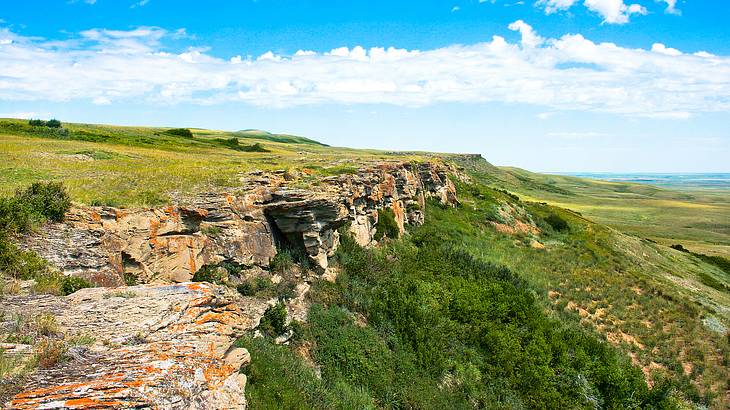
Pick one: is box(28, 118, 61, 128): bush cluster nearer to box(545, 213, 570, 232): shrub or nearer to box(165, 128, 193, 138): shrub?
box(165, 128, 193, 138): shrub

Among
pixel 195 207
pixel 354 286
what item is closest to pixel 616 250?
pixel 354 286

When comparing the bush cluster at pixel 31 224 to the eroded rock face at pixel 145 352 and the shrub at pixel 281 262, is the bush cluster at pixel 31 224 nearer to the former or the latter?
the eroded rock face at pixel 145 352

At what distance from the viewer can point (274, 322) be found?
47.5 ft

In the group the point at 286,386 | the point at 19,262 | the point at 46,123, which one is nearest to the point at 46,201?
the point at 19,262

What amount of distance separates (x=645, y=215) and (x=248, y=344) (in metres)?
146

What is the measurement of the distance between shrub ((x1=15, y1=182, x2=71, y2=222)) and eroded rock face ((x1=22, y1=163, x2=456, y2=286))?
0.33 m

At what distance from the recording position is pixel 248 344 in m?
11.8

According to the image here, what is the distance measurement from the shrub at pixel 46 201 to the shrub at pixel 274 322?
7.36 m

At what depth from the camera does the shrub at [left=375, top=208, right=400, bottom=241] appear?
1133 inches

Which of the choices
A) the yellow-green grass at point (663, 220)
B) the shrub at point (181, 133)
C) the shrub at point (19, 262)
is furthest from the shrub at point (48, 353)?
the yellow-green grass at point (663, 220)

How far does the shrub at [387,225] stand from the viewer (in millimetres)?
28773

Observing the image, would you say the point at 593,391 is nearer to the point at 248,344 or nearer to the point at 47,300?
the point at 248,344


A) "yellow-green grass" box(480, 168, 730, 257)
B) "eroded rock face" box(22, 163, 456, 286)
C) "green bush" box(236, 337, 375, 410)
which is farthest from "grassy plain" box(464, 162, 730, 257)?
"green bush" box(236, 337, 375, 410)

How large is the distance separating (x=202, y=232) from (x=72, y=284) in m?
5.40
